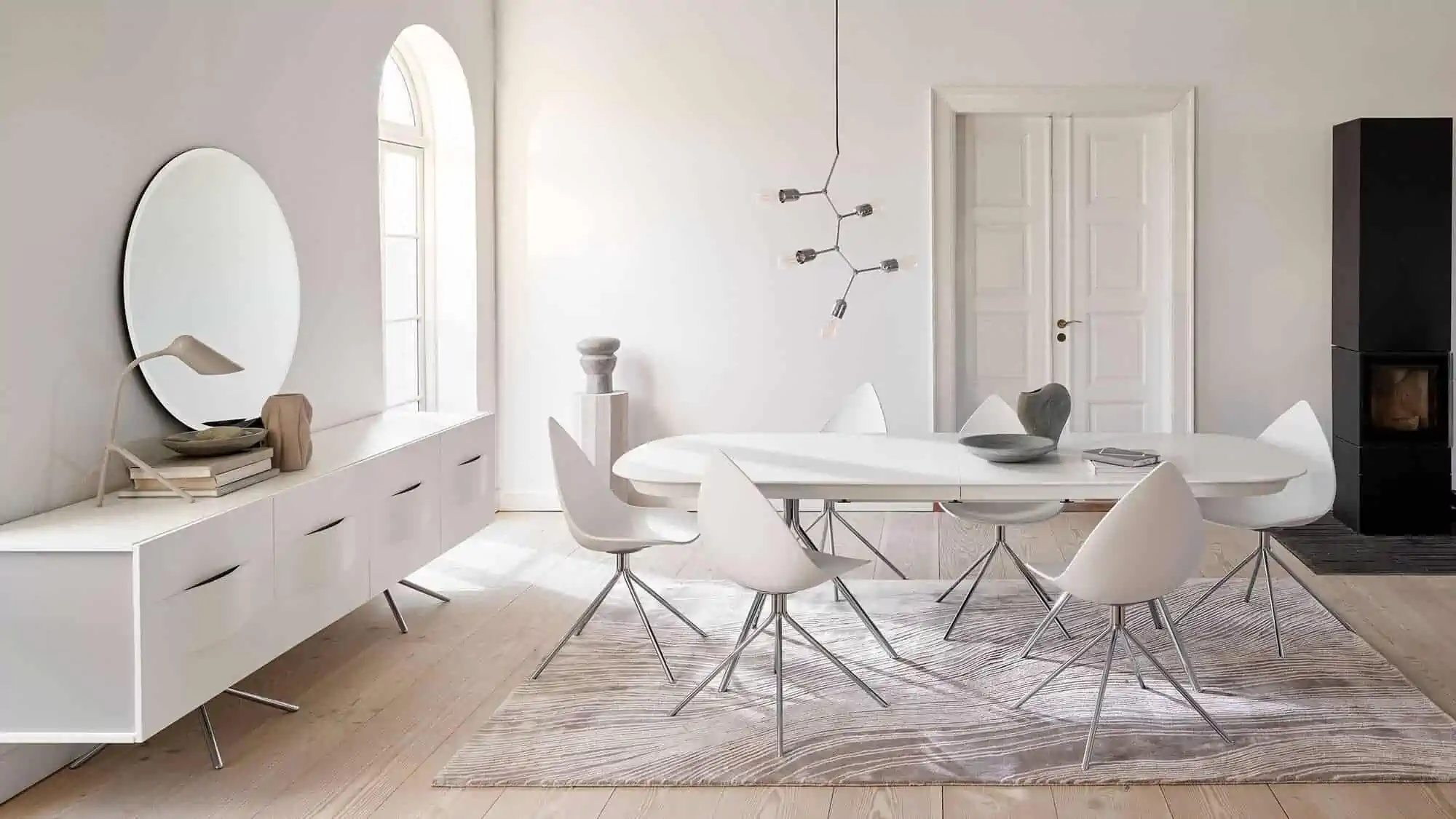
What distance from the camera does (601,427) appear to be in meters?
6.15

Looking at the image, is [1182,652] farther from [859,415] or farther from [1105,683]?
[859,415]

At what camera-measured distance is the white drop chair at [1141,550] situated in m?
3.01

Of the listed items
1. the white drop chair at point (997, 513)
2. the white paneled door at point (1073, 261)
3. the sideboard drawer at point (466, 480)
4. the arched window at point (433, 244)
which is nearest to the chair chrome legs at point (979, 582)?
the white drop chair at point (997, 513)

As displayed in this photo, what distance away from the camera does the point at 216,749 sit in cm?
304

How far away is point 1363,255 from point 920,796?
4059 millimetres

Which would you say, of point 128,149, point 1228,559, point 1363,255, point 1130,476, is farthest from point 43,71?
point 1363,255

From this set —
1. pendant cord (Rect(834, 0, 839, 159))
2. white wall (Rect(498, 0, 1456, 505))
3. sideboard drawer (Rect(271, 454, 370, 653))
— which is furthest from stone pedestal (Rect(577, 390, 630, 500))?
sideboard drawer (Rect(271, 454, 370, 653))

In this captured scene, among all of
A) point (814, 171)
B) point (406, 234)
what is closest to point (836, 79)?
point (814, 171)

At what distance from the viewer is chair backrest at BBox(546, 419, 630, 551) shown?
380 centimetres

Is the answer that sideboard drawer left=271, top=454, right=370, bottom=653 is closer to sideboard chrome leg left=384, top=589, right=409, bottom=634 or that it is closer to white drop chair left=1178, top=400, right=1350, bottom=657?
sideboard chrome leg left=384, top=589, right=409, bottom=634

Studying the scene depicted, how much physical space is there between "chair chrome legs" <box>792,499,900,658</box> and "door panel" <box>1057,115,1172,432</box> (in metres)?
2.53

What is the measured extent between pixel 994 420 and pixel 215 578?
2.89 metres

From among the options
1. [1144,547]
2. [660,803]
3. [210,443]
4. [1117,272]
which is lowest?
[660,803]

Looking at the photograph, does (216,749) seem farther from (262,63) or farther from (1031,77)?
(1031,77)
